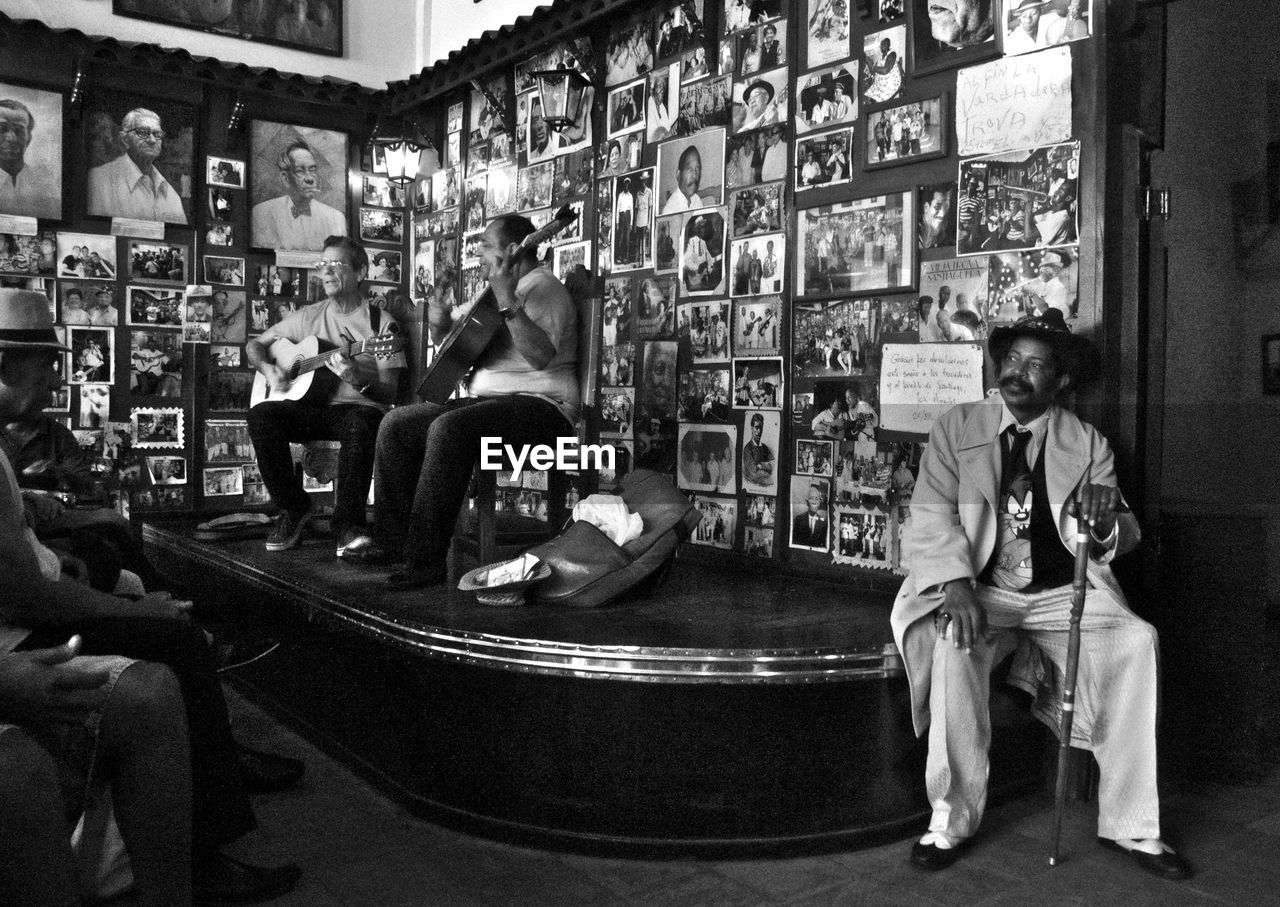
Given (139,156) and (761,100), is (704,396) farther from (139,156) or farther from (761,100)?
(139,156)

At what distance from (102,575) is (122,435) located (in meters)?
3.09

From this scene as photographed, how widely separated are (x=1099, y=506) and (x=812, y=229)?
1.64m

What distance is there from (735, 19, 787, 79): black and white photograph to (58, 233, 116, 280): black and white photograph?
11.5 feet

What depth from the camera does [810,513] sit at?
386cm

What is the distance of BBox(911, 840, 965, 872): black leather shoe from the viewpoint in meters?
2.51

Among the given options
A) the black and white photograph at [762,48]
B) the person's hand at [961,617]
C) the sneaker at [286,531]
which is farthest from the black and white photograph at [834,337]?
the sneaker at [286,531]

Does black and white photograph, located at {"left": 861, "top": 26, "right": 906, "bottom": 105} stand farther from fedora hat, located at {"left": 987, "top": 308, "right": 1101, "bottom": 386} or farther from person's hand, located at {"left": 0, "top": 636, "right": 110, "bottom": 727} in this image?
person's hand, located at {"left": 0, "top": 636, "right": 110, "bottom": 727}

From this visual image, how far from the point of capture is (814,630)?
2.83m

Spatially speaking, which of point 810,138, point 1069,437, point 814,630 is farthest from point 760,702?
point 810,138

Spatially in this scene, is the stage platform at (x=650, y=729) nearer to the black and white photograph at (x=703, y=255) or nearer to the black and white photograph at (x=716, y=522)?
the black and white photograph at (x=716, y=522)

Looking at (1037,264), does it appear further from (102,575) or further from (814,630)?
(102,575)

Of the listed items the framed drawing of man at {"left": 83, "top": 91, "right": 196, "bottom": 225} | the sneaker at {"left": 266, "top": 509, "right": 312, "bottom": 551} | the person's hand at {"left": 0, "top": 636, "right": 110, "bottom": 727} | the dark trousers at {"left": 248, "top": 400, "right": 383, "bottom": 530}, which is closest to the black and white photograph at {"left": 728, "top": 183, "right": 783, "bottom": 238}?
the dark trousers at {"left": 248, "top": 400, "right": 383, "bottom": 530}

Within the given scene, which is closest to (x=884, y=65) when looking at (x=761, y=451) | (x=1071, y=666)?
(x=761, y=451)

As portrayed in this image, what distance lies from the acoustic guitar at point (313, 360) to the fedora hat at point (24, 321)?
190cm
